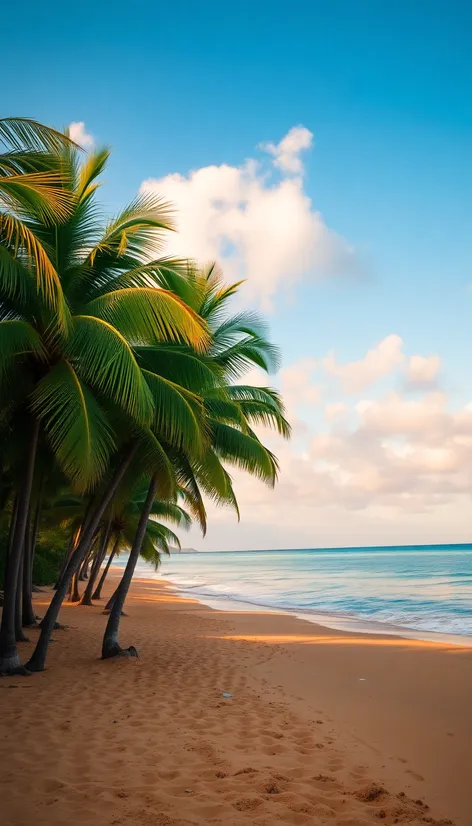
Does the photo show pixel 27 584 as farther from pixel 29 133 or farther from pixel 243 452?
pixel 29 133

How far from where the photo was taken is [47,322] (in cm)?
760

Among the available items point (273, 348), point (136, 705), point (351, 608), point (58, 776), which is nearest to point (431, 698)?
point (136, 705)

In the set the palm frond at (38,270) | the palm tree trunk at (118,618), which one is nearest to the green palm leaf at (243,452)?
the palm tree trunk at (118,618)

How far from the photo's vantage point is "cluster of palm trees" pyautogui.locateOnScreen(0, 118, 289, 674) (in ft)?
22.6

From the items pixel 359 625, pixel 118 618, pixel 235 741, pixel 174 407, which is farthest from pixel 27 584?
pixel 359 625

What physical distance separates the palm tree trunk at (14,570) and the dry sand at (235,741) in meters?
0.41

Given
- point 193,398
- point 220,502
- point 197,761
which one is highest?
point 193,398

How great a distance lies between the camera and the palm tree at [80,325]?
285 inches

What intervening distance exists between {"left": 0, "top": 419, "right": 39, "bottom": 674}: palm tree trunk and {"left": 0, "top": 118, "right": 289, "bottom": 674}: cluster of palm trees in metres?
0.02

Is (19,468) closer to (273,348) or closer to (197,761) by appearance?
(273,348)

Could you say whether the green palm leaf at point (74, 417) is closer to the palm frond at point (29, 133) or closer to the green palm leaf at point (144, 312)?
the green palm leaf at point (144, 312)

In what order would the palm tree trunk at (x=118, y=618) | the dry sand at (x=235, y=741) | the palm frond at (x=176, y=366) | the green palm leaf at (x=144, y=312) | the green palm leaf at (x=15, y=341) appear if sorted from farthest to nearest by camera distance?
the palm tree trunk at (x=118, y=618) < the palm frond at (x=176, y=366) < the green palm leaf at (x=144, y=312) < the green palm leaf at (x=15, y=341) < the dry sand at (x=235, y=741)

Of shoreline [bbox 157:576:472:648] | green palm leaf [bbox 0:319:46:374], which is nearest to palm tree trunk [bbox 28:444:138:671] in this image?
green palm leaf [bbox 0:319:46:374]

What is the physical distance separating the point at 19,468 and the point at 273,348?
608 cm
